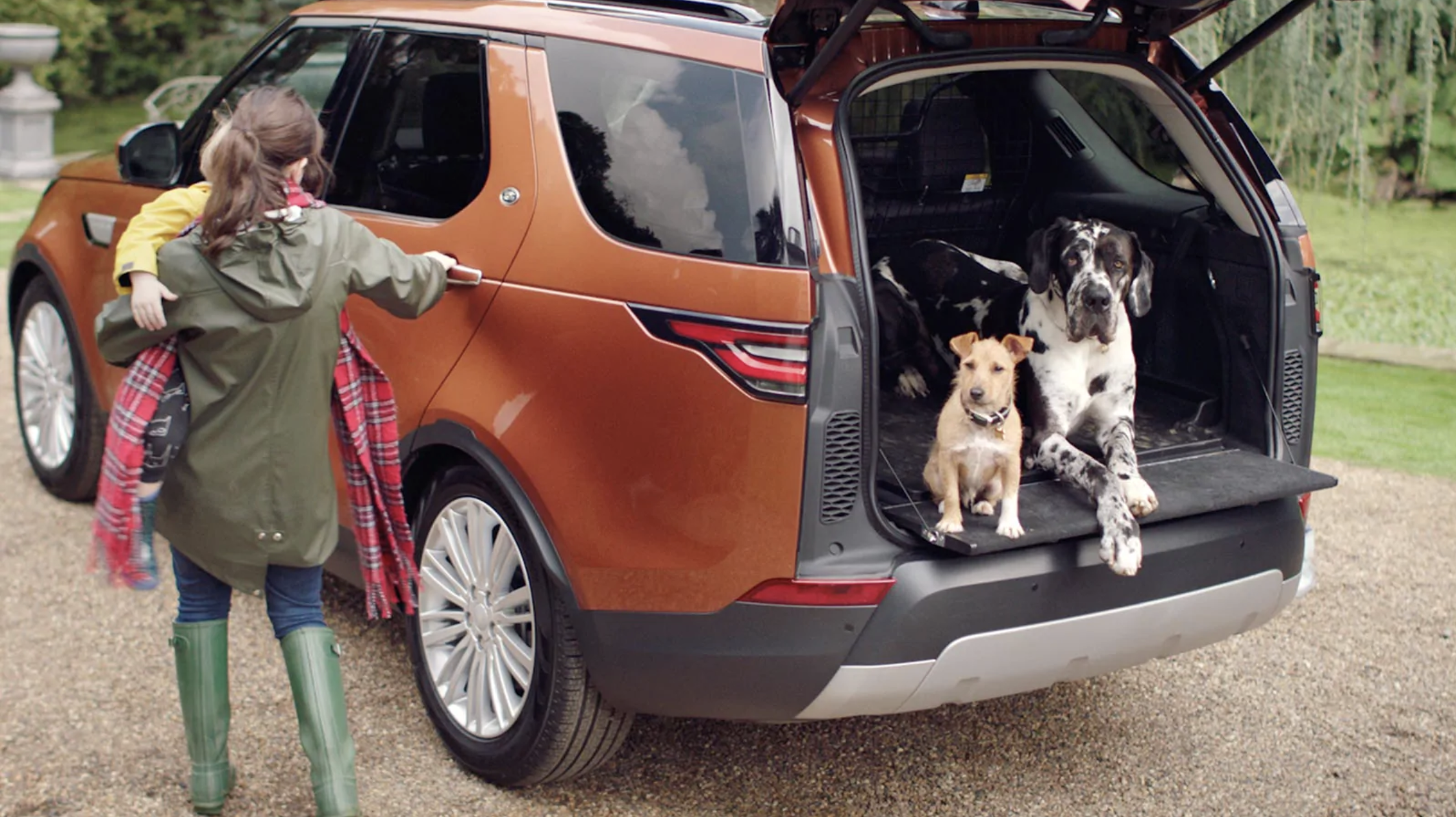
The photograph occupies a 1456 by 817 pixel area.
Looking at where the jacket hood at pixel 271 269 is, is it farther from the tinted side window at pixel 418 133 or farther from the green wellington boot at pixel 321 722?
the green wellington boot at pixel 321 722

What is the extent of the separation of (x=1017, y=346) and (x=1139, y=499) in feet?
1.47

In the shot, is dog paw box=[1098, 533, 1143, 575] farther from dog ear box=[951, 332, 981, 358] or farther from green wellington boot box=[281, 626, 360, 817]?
green wellington boot box=[281, 626, 360, 817]

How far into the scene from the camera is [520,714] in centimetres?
335

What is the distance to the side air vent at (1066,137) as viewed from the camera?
14.5ft

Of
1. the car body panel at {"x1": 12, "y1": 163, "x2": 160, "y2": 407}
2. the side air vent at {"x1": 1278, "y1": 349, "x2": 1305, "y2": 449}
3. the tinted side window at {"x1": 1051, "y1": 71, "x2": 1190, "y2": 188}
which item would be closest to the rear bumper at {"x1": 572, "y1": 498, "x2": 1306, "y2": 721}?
the side air vent at {"x1": 1278, "y1": 349, "x2": 1305, "y2": 449}

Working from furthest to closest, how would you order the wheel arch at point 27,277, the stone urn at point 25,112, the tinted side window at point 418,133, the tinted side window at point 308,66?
the stone urn at point 25,112 → the wheel arch at point 27,277 → the tinted side window at point 308,66 → the tinted side window at point 418,133

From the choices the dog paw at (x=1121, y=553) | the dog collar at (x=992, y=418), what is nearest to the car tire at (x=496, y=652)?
the dog collar at (x=992, y=418)

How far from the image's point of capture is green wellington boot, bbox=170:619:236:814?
321 centimetres

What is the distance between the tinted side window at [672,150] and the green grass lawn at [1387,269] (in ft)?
20.3

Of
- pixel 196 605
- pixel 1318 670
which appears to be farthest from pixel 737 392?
pixel 1318 670

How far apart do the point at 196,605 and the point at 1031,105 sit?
2.86 metres

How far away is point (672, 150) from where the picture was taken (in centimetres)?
302

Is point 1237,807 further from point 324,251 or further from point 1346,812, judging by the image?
point 324,251

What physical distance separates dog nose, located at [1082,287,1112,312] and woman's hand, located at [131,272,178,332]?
2.16 metres
